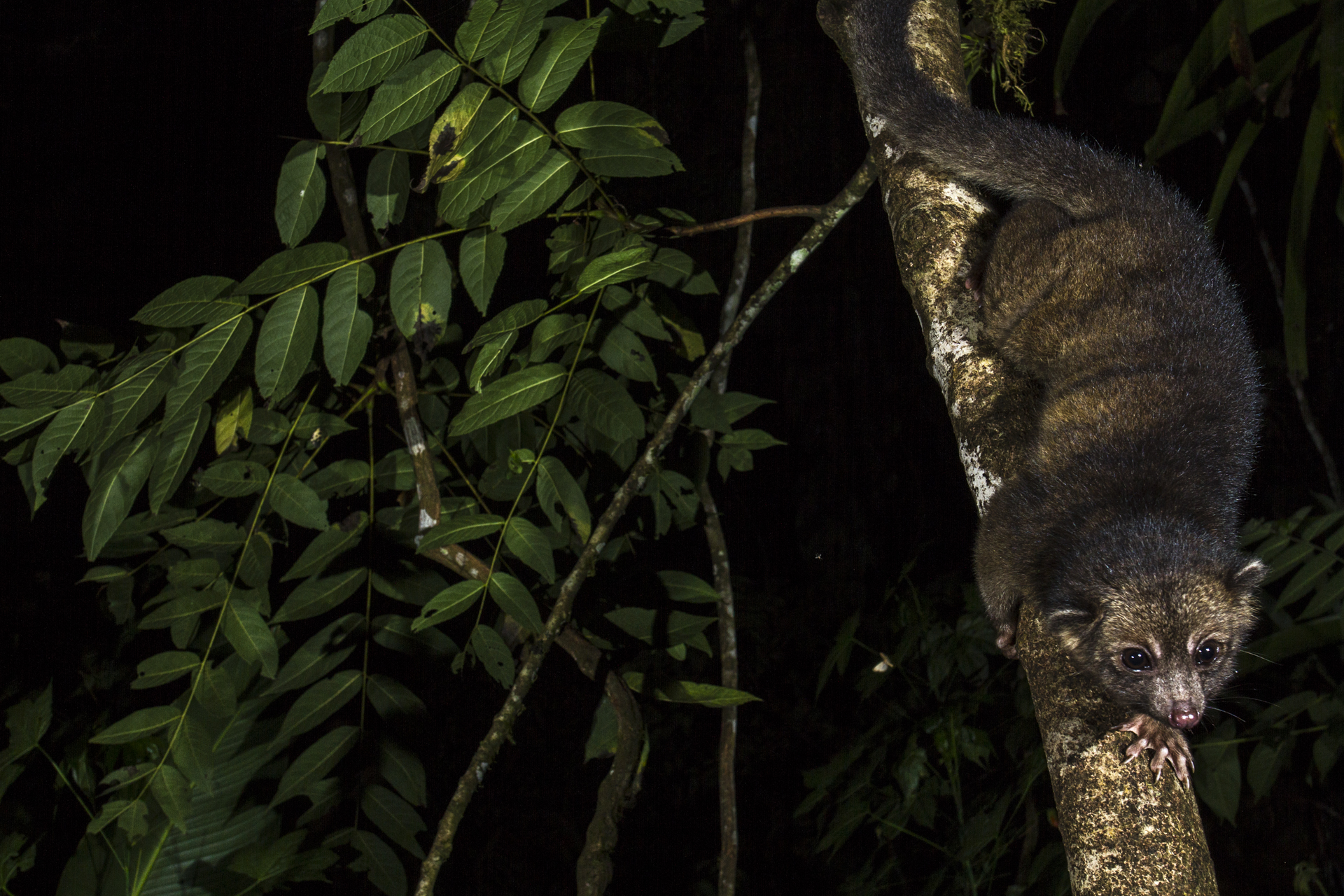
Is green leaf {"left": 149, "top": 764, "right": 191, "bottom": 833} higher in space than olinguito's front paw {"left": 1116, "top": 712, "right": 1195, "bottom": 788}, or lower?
lower

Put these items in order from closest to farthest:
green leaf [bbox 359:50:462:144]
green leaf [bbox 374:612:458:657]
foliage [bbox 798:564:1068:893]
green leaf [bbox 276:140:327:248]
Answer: green leaf [bbox 359:50:462:144], green leaf [bbox 276:140:327:248], green leaf [bbox 374:612:458:657], foliage [bbox 798:564:1068:893]

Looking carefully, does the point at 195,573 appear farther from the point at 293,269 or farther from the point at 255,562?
the point at 293,269

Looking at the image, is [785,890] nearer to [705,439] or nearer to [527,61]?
[705,439]

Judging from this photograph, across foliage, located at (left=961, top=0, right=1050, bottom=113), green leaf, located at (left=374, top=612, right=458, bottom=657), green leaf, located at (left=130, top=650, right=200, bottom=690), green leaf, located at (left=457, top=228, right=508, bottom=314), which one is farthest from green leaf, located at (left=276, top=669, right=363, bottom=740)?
foliage, located at (left=961, top=0, right=1050, bottom=113)

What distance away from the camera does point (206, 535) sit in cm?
216

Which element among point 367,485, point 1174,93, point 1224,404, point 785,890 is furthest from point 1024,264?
point 785,890

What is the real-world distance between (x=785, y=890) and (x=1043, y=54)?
5.01m

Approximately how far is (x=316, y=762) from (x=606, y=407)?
39.4 inches

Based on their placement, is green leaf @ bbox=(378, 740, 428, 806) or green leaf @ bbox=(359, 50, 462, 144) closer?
green leaf @ bbox=(359, 50, 462, 144)

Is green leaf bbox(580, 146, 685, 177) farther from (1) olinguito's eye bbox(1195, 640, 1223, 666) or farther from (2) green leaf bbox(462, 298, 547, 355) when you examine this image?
(1) olinguito's eye bbox(1195, 640, 1223, 666)

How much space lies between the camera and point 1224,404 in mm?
2301

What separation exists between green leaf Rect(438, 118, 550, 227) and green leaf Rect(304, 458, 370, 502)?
82 cm

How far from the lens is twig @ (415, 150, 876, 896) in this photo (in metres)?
1.79

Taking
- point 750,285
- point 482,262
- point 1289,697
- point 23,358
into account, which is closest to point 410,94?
point 482,262
